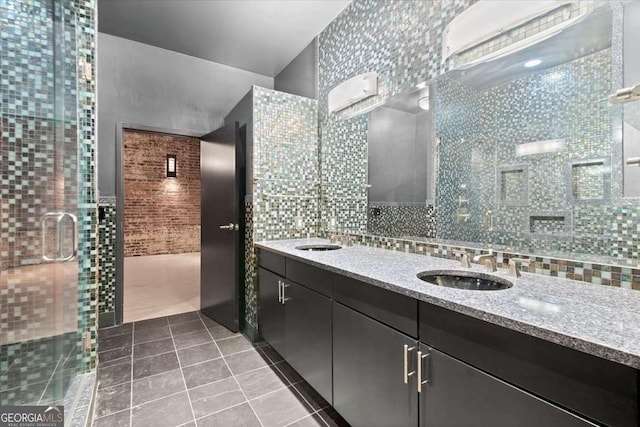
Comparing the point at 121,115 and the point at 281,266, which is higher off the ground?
the point at 121,115

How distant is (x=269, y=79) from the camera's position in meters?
3.79

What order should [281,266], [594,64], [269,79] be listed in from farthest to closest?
1. [269,79]
2. [281,266]
3. [594,64]

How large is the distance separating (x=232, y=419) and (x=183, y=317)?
1835 millimetres

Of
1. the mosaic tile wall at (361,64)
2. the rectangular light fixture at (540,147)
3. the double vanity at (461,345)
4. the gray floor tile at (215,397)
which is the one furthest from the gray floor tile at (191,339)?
the rectangular light fixture at (540,147)

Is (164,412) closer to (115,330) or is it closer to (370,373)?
(370,373)

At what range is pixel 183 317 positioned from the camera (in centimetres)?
310

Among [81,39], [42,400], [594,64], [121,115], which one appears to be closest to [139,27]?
[121,115]

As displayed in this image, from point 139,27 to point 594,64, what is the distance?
3.59 metres

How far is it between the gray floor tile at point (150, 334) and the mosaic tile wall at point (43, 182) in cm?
82

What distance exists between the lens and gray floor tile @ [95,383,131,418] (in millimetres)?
1646

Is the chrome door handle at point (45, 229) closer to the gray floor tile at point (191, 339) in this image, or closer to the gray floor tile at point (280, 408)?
the gray floor tile at point (191, 339)

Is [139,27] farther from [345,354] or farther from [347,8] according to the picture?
[345,354]

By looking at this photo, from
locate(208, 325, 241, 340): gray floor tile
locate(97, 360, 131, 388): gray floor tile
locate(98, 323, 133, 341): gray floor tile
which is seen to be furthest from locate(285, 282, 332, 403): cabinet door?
locate(98, 323, 133, 341): gray floor tile

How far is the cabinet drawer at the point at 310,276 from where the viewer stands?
158 centimetres
